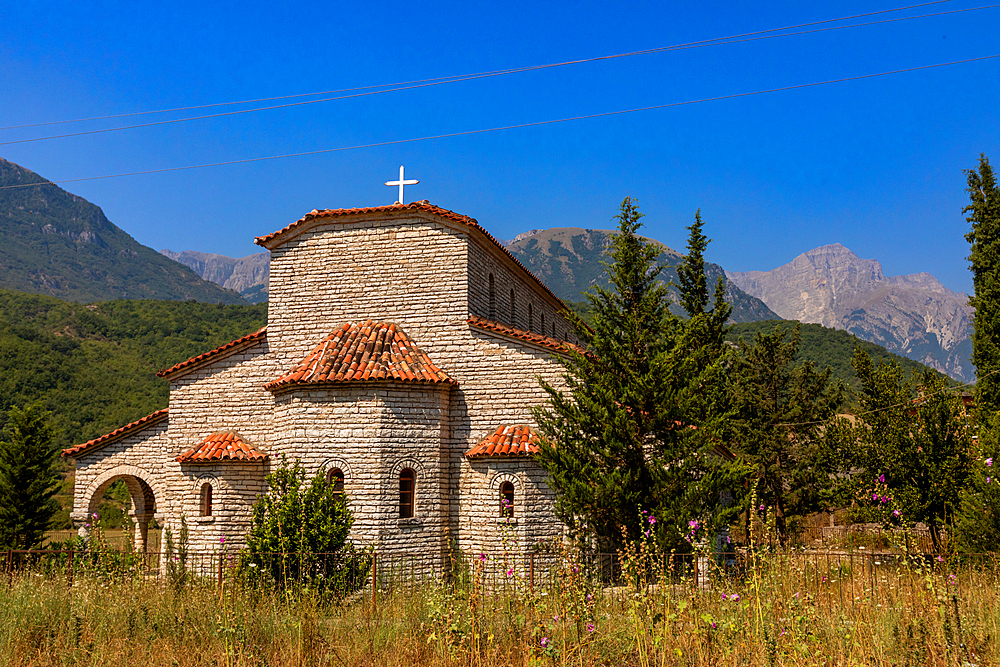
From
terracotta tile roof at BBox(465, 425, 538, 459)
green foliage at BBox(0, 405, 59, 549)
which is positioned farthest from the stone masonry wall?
green foliage at BBox(0, 405, 59, 549)

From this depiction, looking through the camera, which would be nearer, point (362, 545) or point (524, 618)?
point (524, 618)

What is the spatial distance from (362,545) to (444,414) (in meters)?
3.56

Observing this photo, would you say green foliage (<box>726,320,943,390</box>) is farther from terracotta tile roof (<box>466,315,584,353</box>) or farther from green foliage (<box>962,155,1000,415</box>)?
terracotta tile roof (<box>466,315,584,353</box>)

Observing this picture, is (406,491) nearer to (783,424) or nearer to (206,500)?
(206,500)

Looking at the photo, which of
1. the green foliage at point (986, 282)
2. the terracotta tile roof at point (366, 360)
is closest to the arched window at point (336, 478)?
the terracotta tile roof at point (366, 360)

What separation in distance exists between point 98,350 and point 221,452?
54.9 m

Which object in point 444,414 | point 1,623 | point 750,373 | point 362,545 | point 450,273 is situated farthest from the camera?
point 750,373

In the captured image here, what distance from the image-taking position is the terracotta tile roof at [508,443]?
14695 millimetres

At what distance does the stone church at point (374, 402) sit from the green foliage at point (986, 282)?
15509 millimetres

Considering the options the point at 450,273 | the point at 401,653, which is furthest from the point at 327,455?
the point at 401,653

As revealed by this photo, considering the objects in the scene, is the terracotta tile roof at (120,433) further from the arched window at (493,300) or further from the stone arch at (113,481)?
the arched window at (493,300)

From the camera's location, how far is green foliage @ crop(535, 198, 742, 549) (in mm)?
11961

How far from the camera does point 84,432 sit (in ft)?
156

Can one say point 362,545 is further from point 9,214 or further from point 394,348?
point 9,214
